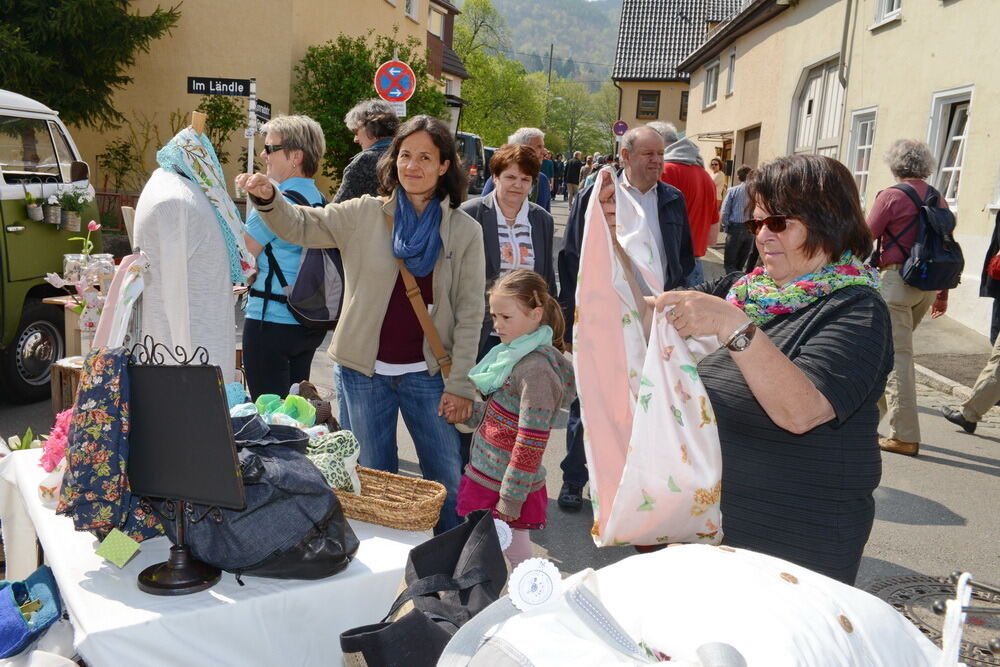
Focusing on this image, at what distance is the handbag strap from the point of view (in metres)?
3.28

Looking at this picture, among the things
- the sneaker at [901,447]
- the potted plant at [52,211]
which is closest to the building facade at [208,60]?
the potted plant at [52,211]

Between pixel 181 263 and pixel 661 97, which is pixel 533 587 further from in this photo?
pixel 661 97

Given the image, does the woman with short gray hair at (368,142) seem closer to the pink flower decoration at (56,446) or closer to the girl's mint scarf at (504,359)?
the girl's mint scarf at (504,359)

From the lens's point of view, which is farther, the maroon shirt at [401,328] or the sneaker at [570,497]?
the sneaker at [570,497]

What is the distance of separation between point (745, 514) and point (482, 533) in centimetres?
68

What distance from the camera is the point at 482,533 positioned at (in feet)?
6.75

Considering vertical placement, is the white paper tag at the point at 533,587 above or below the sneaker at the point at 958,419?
above

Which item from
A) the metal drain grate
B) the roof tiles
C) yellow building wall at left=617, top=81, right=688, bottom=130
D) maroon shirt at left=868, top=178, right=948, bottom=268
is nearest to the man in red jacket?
maroon shirt at left=868, top=178, right=948, bottom=268

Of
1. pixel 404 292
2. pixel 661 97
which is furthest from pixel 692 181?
pixel 661 97

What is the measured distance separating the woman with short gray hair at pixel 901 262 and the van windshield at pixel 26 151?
6.28 m

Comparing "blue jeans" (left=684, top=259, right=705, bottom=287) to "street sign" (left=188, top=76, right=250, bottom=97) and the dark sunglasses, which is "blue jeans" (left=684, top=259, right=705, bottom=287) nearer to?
the dark sunglasses

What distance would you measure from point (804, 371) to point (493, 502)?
5.52 ft

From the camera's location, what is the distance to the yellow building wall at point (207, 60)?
53.7ft

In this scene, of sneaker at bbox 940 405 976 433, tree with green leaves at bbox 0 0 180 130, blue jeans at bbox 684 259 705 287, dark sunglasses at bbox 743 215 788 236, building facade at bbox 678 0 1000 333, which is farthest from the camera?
tree with green leaves at bbox 0 0 180 130
